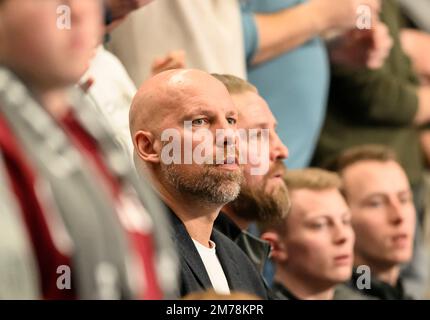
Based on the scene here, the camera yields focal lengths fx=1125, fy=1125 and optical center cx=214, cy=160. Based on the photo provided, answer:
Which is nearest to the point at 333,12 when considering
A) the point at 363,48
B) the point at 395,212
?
the point at 363,48

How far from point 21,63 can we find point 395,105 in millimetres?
1184

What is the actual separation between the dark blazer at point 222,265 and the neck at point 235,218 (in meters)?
0.08

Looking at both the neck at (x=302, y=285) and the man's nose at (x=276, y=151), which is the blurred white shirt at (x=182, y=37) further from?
the neck at (x=302, y=285)

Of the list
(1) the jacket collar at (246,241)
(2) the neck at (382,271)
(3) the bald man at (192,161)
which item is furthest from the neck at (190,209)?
(2) the neck at (382,271)

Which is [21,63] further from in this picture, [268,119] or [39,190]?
[268,119]

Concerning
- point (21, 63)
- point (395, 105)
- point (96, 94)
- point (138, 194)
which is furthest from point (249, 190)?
point (395, 105)

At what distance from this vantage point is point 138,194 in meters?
1.23

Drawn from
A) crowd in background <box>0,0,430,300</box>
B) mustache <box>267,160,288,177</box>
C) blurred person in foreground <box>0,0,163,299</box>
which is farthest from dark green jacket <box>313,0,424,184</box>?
blurred person in foreground <box>0,0,163,299</box>

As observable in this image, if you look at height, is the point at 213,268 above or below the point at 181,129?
below

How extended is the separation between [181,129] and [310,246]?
425 mm

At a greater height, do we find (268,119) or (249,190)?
(268,119)

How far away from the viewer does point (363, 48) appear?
215 cm

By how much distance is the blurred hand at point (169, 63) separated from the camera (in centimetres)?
164

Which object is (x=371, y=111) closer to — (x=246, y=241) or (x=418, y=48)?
(x=418, y=48)
